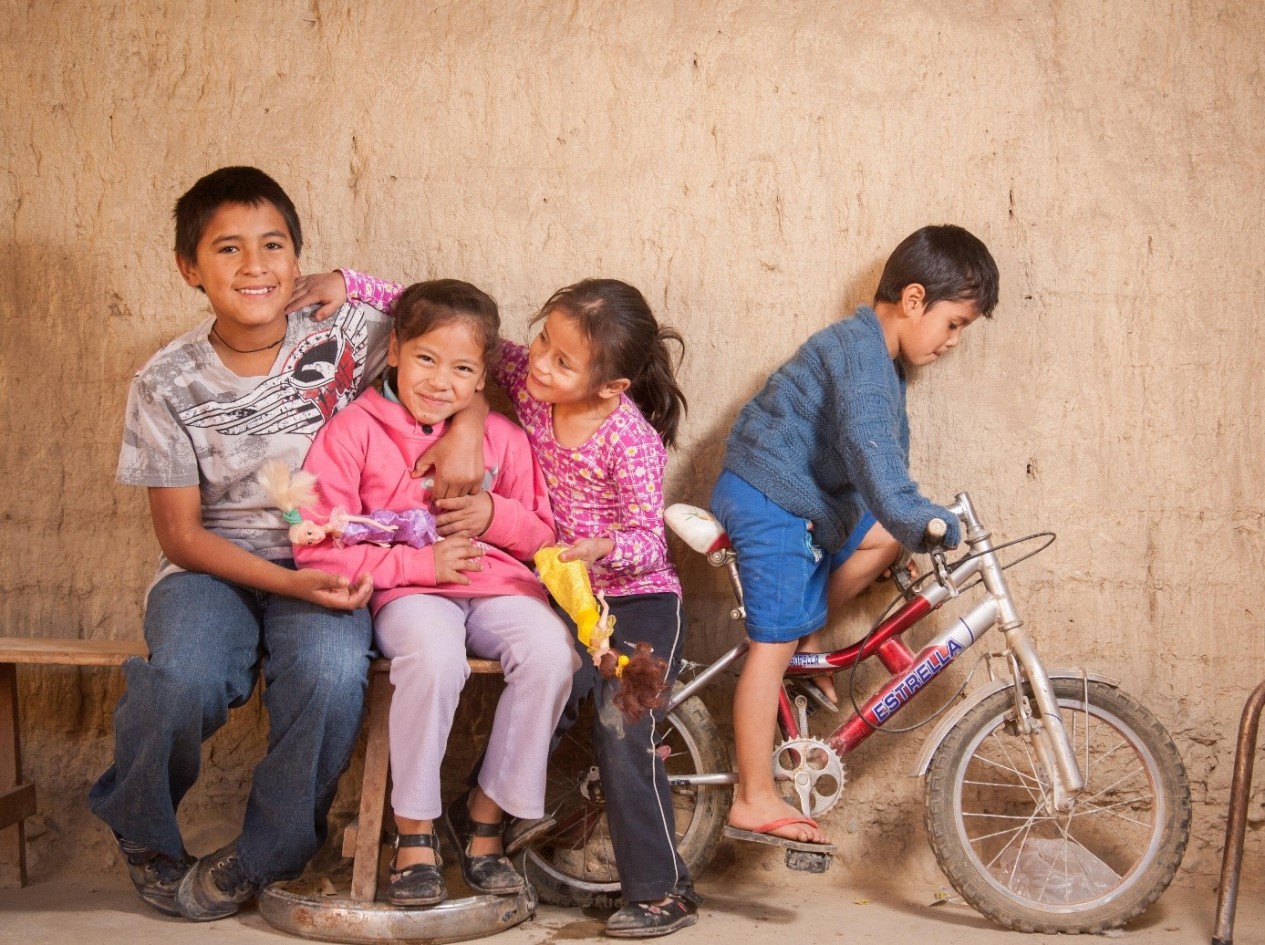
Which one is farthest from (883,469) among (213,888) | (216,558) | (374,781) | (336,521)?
(213,888)

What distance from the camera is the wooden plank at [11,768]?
294cm

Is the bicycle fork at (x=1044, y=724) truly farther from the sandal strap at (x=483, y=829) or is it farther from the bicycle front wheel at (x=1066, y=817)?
the sandal strap at (x=483, y=829)

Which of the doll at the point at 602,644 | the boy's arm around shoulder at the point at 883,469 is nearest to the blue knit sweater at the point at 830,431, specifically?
the boy's arm around shoulder at the point at 883,469

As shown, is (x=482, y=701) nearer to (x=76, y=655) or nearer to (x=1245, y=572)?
(x=76, y=655)

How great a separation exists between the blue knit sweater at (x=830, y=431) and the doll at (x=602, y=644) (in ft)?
1.71

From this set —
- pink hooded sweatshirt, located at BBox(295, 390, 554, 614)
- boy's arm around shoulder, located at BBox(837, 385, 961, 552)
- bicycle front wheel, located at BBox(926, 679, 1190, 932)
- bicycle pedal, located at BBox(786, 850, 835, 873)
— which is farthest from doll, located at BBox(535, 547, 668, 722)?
bicycle front wheel, located at BBox(926, 679, 1190, 932)

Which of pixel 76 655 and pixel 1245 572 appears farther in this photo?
pixel 1245 572

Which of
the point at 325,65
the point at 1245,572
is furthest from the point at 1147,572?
the point at 325,65

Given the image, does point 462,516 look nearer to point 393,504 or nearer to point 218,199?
point 393,504

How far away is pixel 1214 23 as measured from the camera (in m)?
2.99

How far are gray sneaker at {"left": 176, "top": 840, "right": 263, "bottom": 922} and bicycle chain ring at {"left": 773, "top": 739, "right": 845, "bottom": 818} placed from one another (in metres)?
1.26

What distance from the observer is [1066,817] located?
2.98 meters

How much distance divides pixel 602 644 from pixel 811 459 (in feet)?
2.30

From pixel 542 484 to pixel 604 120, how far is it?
1.01m
